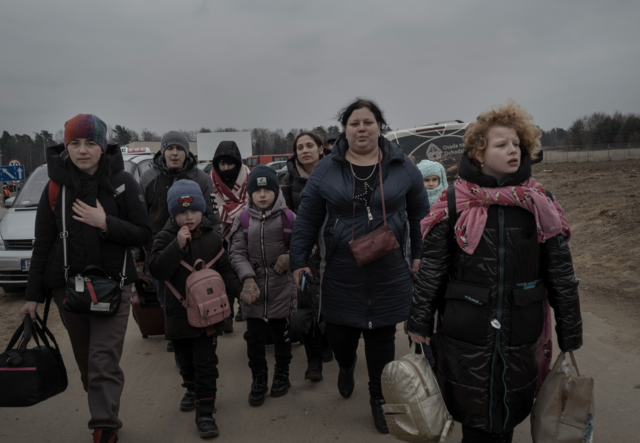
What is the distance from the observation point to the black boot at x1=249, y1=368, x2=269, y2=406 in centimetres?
393

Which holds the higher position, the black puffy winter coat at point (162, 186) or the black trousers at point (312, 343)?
the black puffy winter coat at point (162, 186)

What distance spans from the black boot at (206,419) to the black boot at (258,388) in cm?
43

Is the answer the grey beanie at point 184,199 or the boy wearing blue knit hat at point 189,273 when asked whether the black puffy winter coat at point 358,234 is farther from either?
the grey beanie at point 184,199

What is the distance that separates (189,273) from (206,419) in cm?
105

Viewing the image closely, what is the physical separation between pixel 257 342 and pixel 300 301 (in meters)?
0.71

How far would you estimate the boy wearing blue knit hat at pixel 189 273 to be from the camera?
3.47 m

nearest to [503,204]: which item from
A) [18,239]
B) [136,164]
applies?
[18,239]

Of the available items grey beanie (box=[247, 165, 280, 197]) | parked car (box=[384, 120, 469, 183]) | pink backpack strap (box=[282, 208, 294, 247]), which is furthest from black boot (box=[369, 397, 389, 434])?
parked car (box=[384, 120, 469, 183])

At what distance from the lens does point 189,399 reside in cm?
391

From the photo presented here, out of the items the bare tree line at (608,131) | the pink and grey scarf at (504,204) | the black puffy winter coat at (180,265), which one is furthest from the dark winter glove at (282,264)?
the bare tree line at (608,131)

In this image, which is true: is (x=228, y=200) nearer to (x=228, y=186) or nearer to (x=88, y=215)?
(x=228, y=186)

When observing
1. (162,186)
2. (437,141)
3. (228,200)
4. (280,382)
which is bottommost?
(280,382)

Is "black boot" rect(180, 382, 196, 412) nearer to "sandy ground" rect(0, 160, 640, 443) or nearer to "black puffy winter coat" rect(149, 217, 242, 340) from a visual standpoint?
"sandy ground" rect(0, 160, 640, 443)

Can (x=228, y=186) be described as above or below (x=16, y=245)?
above
